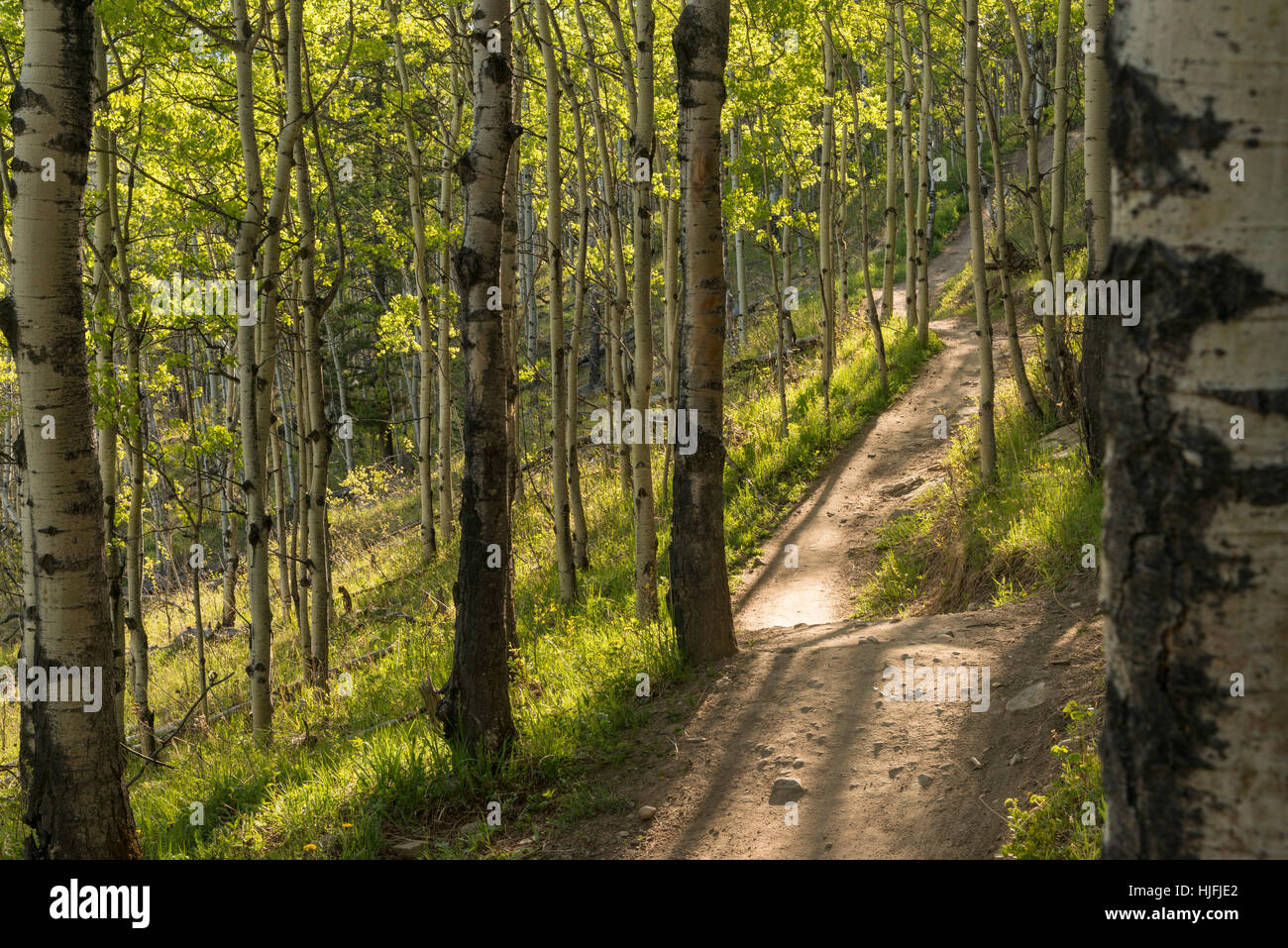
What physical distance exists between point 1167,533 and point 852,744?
3.62 m

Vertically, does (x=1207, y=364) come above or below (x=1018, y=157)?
below

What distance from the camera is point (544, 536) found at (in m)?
12.5

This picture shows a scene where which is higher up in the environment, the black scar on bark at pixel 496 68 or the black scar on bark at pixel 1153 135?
the black scar on bark at pixel 496 68

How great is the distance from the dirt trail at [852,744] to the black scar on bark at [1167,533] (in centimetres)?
237

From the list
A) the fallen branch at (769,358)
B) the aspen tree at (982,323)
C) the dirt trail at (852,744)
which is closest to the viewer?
the dirt trail at (852,744)

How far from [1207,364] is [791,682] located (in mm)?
4527

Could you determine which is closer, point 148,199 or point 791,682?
point 791,682

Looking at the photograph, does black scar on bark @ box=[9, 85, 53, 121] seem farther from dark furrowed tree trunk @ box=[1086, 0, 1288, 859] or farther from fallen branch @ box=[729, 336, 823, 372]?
fallen branch @ box=[729, 336, 823, 372]

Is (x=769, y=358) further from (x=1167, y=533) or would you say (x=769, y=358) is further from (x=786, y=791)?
(x=1167, y=533)

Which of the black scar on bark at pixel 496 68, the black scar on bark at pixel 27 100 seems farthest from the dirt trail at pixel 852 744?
the black scar on bark at pixel 27 100

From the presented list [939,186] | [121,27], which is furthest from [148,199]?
→ [939,186]

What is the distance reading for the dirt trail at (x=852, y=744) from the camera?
4.36 meters

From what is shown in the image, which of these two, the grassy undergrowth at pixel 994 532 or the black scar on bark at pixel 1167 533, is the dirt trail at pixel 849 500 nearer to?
the grassy undergrowth at pixel 994 532
